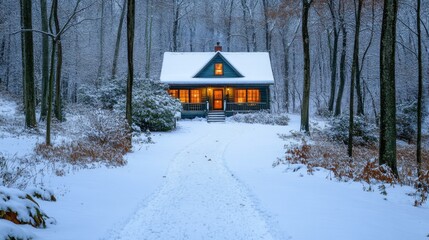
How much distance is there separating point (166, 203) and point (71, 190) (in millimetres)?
1878

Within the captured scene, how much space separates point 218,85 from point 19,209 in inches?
1180

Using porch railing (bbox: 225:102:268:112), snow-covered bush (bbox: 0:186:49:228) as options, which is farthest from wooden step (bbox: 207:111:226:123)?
snow-covered bush (bbox: 0:186:49:228)

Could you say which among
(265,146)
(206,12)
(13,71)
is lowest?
(265,146)

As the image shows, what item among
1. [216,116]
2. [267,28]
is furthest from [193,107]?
[267,28]

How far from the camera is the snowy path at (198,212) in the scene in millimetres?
4688

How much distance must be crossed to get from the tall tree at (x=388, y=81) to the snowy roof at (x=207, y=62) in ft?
80.4

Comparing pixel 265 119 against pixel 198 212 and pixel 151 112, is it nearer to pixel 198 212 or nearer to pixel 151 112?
pixel 151 112

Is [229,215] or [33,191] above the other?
[33,191]

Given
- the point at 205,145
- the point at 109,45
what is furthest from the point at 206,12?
the point at 205,145

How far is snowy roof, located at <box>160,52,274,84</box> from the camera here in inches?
1286

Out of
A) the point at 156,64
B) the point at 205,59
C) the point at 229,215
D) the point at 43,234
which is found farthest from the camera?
the point at 156,64

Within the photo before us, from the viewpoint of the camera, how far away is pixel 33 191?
17.0ft

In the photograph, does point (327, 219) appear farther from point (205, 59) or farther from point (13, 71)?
point (13, 71)

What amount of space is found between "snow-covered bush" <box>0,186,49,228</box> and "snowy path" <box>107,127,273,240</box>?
3.38 feet
